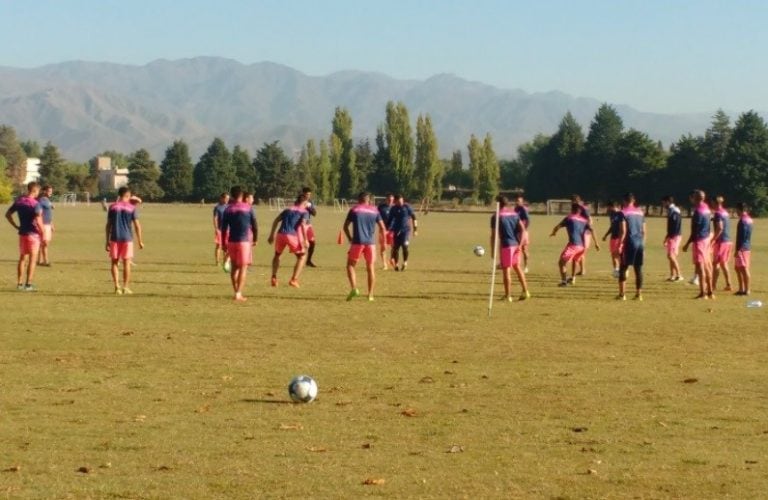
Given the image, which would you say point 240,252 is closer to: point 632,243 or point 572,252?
point 632,243

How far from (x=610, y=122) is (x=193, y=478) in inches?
4699

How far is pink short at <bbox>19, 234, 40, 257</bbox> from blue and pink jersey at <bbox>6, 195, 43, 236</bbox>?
0.24 feet

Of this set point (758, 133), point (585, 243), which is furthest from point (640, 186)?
point (585, 243)

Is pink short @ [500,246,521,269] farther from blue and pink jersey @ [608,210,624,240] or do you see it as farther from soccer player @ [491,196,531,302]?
blue and pink jersey @ [608,210,624,240]

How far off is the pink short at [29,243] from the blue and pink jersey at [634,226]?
1068 centimetres

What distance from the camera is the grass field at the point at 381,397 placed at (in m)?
8.82

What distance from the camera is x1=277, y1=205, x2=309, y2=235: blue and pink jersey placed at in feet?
84.6

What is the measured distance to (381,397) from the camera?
12.3 metres

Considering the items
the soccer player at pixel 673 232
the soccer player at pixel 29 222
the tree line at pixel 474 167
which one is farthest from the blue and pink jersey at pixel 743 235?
the tree line at pixel 474 167

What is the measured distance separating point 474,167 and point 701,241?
12573cm

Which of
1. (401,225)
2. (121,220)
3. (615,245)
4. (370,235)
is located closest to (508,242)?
(370,235)

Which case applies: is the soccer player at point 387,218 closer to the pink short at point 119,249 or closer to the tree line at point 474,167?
the pink short at point 119,249

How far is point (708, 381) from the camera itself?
528 inches

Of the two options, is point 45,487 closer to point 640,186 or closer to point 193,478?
point 193,478
